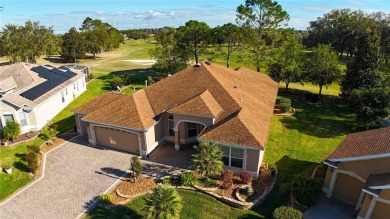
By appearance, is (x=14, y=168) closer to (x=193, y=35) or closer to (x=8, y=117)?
(x=8, y=117)

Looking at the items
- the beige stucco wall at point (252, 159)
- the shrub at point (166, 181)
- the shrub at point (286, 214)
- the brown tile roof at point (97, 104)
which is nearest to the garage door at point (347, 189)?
the shrub at point (286, 214)

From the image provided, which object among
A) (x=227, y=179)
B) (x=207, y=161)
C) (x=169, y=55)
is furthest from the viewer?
(x=169, y=55)

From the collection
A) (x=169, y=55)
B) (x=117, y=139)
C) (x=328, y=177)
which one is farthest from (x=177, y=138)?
(x=169, y=55)

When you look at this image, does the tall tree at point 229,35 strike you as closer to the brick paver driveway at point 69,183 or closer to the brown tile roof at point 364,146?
the brown tile roof at point 364,146

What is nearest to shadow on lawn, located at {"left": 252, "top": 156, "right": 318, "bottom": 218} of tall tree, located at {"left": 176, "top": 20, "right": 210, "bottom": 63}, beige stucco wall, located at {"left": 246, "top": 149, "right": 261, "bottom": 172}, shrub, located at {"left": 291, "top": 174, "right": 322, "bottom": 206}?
shrub, located at {"left": 291, "top": 174, "right": 322, "bottom": 206}

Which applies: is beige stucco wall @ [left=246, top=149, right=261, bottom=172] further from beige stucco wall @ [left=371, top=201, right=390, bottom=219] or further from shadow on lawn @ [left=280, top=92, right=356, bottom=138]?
shadow on lawn @ [left=280, top=92, right=356, bottom=138]

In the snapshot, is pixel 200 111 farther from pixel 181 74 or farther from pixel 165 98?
pixel 181 74

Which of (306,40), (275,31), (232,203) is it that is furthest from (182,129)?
(306,40)
